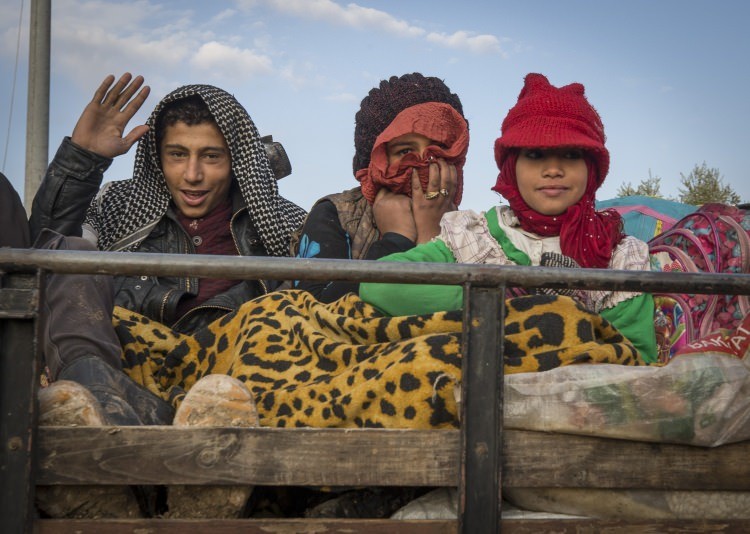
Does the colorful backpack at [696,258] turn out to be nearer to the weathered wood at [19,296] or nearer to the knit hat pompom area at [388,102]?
the knit hat pompom area at [388,102]

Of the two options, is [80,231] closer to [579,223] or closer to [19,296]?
[579,223]

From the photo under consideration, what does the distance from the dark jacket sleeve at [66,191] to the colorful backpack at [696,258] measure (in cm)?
245

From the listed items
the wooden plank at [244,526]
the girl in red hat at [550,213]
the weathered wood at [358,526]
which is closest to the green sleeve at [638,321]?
the girl in red hat at [550,213]

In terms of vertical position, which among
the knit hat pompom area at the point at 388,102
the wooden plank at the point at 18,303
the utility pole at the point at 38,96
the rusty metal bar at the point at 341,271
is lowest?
the wooden plank at the point at 18,303

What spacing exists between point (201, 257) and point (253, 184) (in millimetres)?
2423

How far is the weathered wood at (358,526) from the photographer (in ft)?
6.13

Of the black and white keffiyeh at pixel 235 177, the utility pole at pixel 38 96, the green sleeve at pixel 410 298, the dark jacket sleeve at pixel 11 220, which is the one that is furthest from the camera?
the utility pole at pixel 38 96

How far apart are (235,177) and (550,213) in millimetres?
1709

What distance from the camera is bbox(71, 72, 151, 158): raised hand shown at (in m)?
4.20

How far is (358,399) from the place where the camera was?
226 centimetres

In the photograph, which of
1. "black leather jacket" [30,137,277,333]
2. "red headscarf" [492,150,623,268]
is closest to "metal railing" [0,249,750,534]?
"red headscarf" [492,150,623,268]

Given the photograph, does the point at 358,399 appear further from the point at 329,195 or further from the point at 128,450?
the point at 329,195

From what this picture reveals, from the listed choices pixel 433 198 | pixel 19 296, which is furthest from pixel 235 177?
pixel 19 296

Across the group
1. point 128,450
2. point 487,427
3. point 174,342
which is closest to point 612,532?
point 487,427
